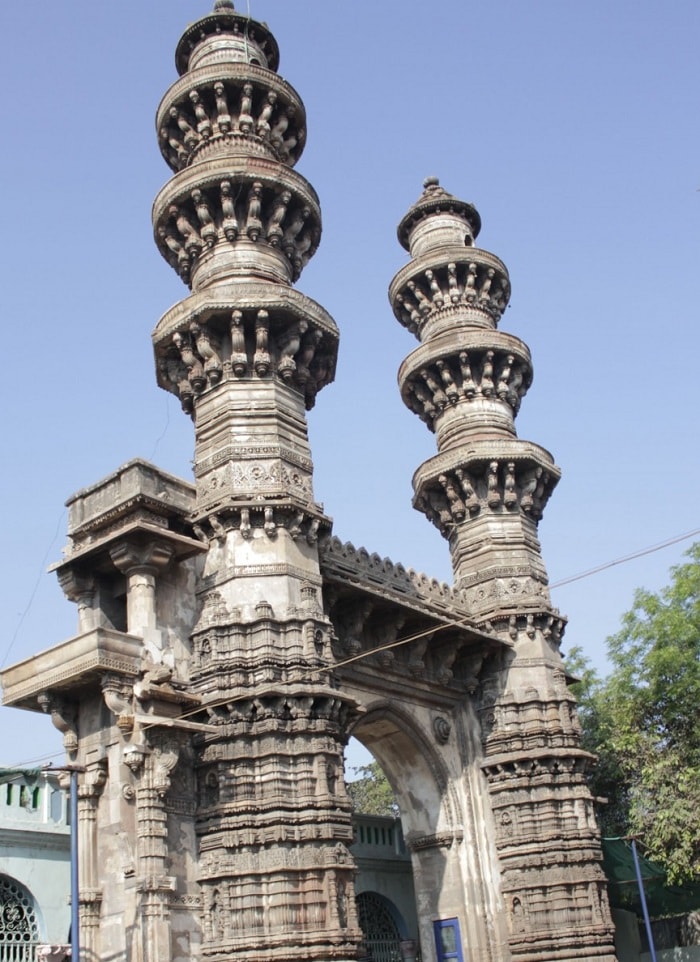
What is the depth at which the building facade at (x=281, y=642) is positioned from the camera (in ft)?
49.2

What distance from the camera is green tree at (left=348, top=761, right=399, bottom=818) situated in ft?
143

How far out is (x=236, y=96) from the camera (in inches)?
875

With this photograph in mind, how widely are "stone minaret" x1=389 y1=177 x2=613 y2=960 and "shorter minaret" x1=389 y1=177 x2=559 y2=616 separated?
0.03 metres

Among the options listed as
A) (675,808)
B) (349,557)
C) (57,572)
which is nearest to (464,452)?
(349,557)

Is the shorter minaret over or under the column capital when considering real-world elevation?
over

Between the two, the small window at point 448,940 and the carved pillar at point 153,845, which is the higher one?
the carved pillar at point 153,845

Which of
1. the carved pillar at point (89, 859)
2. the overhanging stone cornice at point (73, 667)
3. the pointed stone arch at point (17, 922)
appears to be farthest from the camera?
the pointed stone arch at point (17, 922)

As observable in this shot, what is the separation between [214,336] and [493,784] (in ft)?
35.0

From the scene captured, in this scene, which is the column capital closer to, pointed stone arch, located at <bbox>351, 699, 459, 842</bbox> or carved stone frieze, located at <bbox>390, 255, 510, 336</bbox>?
pointed stone arch, located at <bbox>351, 699, 459, 842</bbox>

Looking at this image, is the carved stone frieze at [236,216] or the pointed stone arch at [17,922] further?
the carved stone frieze at [236,216]

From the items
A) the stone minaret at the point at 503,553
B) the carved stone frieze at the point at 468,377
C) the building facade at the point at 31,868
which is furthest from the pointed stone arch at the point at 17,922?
the carved stone frieze at the point at 468,377

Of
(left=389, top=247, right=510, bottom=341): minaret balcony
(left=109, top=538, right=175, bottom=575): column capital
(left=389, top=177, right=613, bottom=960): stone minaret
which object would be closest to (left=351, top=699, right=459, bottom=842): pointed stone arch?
(left=389, top=177, right=613, bottom=960): stone minaret

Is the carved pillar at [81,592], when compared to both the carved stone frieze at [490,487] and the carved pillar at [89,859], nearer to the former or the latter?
the carved pillar at [89,859]

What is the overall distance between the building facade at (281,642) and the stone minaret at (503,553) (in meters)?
0.06
